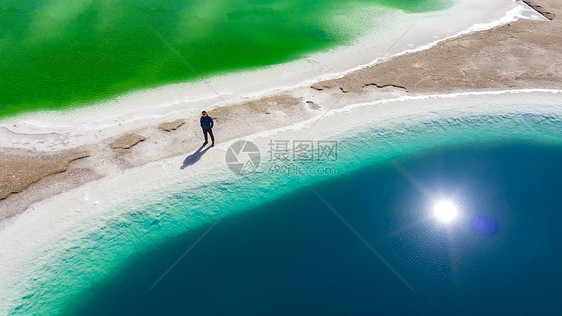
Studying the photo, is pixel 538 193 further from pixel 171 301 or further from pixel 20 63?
pixel 20 63

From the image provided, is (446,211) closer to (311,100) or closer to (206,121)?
(311,100)

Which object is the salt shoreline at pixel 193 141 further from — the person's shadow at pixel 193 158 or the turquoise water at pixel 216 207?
the turquoise water at pixel 216 207

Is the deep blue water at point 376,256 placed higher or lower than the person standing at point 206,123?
lower

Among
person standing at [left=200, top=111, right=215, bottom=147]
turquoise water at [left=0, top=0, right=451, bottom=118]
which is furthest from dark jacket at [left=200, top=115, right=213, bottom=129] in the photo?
turquoise water at [left=0, top=0, right=451, bottom=118]

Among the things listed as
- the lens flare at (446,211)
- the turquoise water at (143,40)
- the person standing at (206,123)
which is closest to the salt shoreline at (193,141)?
the person standing at (206,123)

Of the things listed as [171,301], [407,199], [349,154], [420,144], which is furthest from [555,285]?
[171,301]
